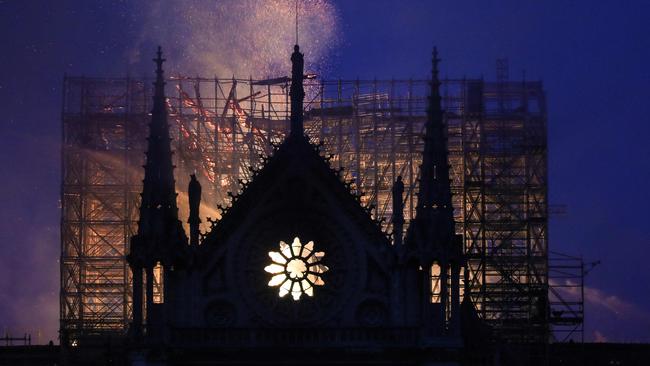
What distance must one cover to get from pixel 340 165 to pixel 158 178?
2838 centimetres

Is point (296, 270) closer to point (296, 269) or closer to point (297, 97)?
point (296, 269)

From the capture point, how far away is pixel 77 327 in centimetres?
7788

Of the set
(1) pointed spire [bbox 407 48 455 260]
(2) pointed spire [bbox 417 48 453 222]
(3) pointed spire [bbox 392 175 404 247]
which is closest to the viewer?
(1) pointed spire [bbox 407 48 455 260]

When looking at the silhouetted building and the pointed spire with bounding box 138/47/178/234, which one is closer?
the silhouetted building

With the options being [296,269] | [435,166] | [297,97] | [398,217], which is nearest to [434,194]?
[435,166]

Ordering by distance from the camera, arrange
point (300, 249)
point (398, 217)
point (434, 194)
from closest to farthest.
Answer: point (434, 194) → point (398, 217) → point (300, 249)

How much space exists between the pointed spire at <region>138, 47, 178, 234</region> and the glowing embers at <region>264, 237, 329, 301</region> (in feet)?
11.4

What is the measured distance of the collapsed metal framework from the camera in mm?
77812

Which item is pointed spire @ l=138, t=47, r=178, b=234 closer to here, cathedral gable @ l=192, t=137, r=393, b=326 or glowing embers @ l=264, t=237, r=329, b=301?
cathedral gable @ l=192, t=137, r=393, b=326

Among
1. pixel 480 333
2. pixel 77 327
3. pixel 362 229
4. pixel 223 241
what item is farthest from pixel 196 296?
pixel 77 327

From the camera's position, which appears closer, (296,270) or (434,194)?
(434,194)

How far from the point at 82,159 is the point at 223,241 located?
94.4 ft

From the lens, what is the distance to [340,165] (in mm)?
79125

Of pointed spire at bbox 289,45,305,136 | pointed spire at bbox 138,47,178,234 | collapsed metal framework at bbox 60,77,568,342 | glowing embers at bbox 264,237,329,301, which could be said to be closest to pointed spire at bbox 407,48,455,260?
glowing embers at bbox 264,237,329,301
